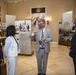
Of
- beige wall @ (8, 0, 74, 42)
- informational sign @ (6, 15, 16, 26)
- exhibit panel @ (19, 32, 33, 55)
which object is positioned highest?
beige wall @ (8, 0, 74, 42)

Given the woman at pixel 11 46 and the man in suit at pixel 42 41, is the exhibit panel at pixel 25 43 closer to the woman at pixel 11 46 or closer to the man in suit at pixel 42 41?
the man in suit at pixel 42 41

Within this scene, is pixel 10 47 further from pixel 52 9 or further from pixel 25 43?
pixel 52 9

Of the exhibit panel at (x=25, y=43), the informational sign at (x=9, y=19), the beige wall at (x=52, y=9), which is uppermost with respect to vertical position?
the beige wall at (x=52, y=9)

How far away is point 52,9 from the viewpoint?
1078cm

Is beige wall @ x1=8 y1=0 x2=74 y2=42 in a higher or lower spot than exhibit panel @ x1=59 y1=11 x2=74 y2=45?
higher

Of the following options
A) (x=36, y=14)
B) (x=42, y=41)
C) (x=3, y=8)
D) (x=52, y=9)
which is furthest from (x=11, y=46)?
(x=3, y=8)

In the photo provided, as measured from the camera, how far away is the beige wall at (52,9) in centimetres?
1045

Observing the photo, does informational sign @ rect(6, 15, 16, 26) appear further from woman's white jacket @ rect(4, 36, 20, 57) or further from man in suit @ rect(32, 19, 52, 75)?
woman's white jacket @ rect(4, 36, 20, 57)

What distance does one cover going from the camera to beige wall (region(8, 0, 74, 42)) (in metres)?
10.5

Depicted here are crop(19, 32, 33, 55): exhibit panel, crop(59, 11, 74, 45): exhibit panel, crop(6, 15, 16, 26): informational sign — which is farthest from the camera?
crop(6, 15, 16, 26): informational sign

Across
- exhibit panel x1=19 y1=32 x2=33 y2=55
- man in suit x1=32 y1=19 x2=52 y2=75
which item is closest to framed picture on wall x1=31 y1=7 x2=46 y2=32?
exhibit panel x1=19 y1=32 x2=33 y2=55

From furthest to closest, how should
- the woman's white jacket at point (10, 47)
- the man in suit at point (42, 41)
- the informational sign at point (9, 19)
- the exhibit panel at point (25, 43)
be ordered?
the informational sign at point (9, 19) < the exhibit panel at point (25, 43) < the man in suit at point (42, 41) < the woman's white jacket at point (10, 47)

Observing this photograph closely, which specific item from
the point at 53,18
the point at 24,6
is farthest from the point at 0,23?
the point at 53,18

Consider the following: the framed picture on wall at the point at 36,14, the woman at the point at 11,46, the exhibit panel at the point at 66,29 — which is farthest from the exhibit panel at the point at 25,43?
the framed picture on wall at the point at 36,14
